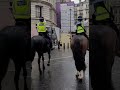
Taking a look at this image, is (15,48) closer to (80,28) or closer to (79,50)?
(80,28)

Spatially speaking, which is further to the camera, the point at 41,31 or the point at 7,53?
the point at 41,31

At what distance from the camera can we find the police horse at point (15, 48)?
12.5 feet

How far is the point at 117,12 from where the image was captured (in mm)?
3754

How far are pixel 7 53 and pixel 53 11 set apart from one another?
13.9 feet

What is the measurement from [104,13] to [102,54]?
469 millimetres

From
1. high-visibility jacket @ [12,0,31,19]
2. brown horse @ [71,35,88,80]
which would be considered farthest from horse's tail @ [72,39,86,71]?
high-visibility jacket @ [12,0,31,19]

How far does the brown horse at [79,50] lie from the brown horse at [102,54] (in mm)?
5716

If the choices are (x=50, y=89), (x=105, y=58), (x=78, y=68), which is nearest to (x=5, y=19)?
(x=105, y=58)

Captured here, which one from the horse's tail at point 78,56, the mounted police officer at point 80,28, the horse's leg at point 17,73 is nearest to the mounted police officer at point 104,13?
the horse's leg at point 17,73

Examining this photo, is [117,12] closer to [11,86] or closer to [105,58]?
[105,58]

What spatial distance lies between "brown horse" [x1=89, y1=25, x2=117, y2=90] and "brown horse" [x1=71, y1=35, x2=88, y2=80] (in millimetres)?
5716

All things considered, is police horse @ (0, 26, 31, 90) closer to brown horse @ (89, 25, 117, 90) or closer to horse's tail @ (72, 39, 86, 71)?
brown horse @ (89, 25, 117, 90)

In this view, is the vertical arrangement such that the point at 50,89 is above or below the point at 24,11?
below

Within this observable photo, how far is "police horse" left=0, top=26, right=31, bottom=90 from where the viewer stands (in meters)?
3.82
